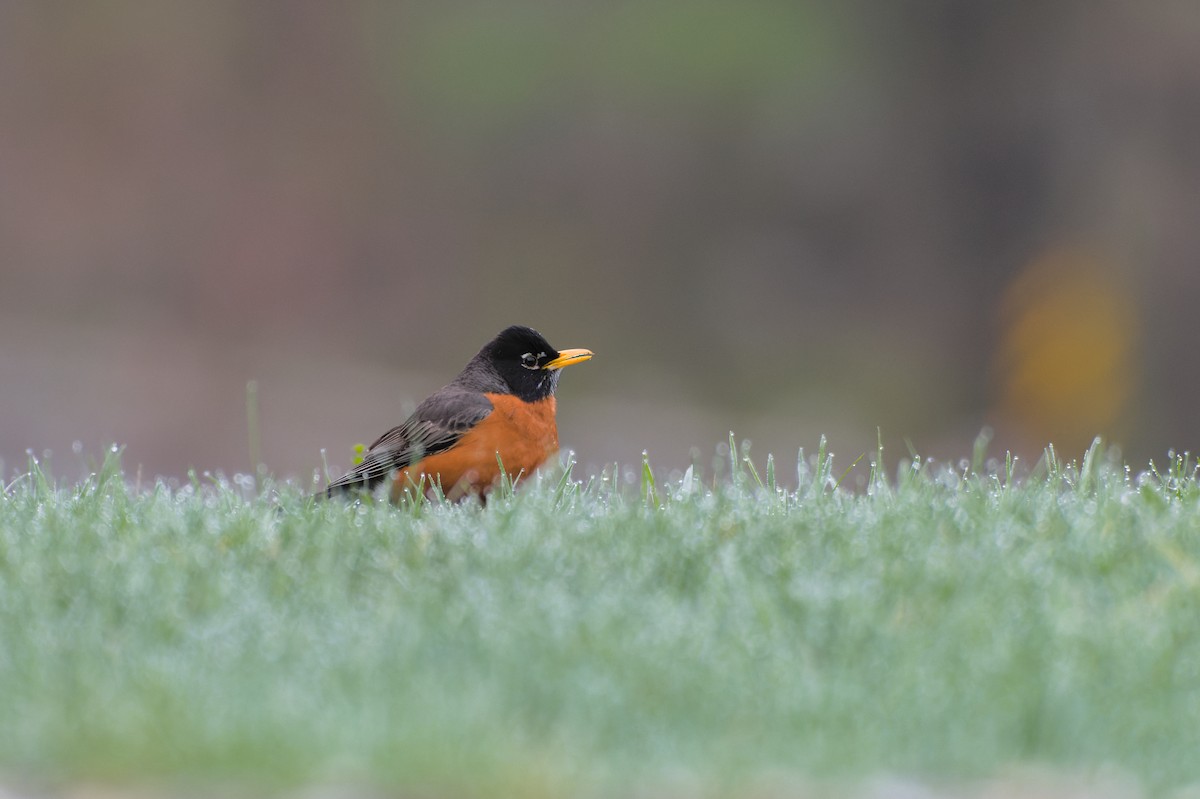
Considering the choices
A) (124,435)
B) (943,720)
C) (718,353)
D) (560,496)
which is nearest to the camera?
(943,720)

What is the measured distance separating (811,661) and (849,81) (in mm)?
18297

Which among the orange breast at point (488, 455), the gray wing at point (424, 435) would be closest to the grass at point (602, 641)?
the orange breast at point (488, 455)

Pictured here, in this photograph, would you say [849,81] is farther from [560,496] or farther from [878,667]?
[878,667]

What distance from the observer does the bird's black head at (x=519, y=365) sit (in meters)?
7.10

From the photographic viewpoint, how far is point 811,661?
4.09m

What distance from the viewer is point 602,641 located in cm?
405

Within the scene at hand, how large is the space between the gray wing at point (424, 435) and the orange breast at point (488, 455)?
0.06 metres

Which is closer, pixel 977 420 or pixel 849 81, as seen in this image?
pixel 977 420

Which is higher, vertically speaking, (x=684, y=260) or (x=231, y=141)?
(x=231, y=141)

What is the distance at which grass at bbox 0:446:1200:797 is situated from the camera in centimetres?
348

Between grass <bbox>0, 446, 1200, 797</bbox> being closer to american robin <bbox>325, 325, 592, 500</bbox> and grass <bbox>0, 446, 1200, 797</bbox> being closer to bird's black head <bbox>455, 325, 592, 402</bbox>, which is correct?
american robin <bbox>325, 325, 592, 500</bbox>

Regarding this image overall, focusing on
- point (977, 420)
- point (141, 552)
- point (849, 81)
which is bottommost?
point (977, 420)

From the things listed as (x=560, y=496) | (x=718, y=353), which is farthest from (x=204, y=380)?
(x=560, y=496)

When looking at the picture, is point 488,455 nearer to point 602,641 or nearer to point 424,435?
point 424,435
